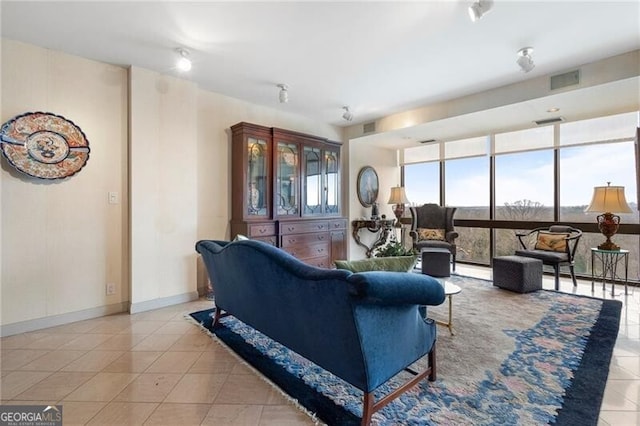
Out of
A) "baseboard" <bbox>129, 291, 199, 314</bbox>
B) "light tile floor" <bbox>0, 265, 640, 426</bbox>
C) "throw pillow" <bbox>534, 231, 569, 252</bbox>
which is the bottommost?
"light tile floor" <bbox>0, 265, 640, 426</bbox>

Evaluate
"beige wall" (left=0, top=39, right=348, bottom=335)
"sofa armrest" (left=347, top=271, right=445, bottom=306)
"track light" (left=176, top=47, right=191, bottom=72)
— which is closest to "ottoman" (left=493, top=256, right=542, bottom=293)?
"sofa armrest" (left=347, top=271, right=445, bottom=306)

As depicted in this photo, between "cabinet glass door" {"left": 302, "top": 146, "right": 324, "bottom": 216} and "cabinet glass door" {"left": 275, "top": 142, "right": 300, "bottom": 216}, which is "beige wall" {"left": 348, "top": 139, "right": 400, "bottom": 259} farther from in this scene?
"cabinet glass door" {"left": 275, "top": 142, "right": 300, "bottom": 216}

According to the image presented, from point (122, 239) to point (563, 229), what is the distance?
557 centimetres

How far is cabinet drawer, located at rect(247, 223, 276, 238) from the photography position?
3750mm

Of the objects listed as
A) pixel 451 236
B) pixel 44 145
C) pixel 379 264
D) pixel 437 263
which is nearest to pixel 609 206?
pixel 451 236

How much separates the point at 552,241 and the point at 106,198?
17.9 feet

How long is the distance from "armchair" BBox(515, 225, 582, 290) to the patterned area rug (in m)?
0.77

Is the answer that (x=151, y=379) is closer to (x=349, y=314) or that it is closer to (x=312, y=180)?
(x=349, y=314)

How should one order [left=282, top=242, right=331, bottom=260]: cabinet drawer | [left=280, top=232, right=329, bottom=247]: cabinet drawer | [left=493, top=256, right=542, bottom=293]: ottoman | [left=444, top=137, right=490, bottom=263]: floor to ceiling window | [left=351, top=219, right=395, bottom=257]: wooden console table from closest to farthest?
[left=493, top=256, right=542, bottom=293]: ottoman, [left=280, top=232, right=329, bottom=247]: cabinet drawer, [left=282, top=242, right=331, bottom=260]: cabinet drawer, [left=444, top=137, right=490, bottom=263]: floor to ceiling window, [left=351, top=219, right=395, bottom=257]: wooden console table

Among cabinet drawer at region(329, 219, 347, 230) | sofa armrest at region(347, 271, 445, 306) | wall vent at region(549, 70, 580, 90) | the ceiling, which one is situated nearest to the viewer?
sofa armrest at region(347, 271, 445, 306)

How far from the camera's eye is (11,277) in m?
2.55

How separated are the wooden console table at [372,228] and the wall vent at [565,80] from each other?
3.16 metres

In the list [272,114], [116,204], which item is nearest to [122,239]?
[116,204]

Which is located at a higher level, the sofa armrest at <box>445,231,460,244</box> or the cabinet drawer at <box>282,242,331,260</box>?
the sofa armrest at <box>445,231,460,244</box>
